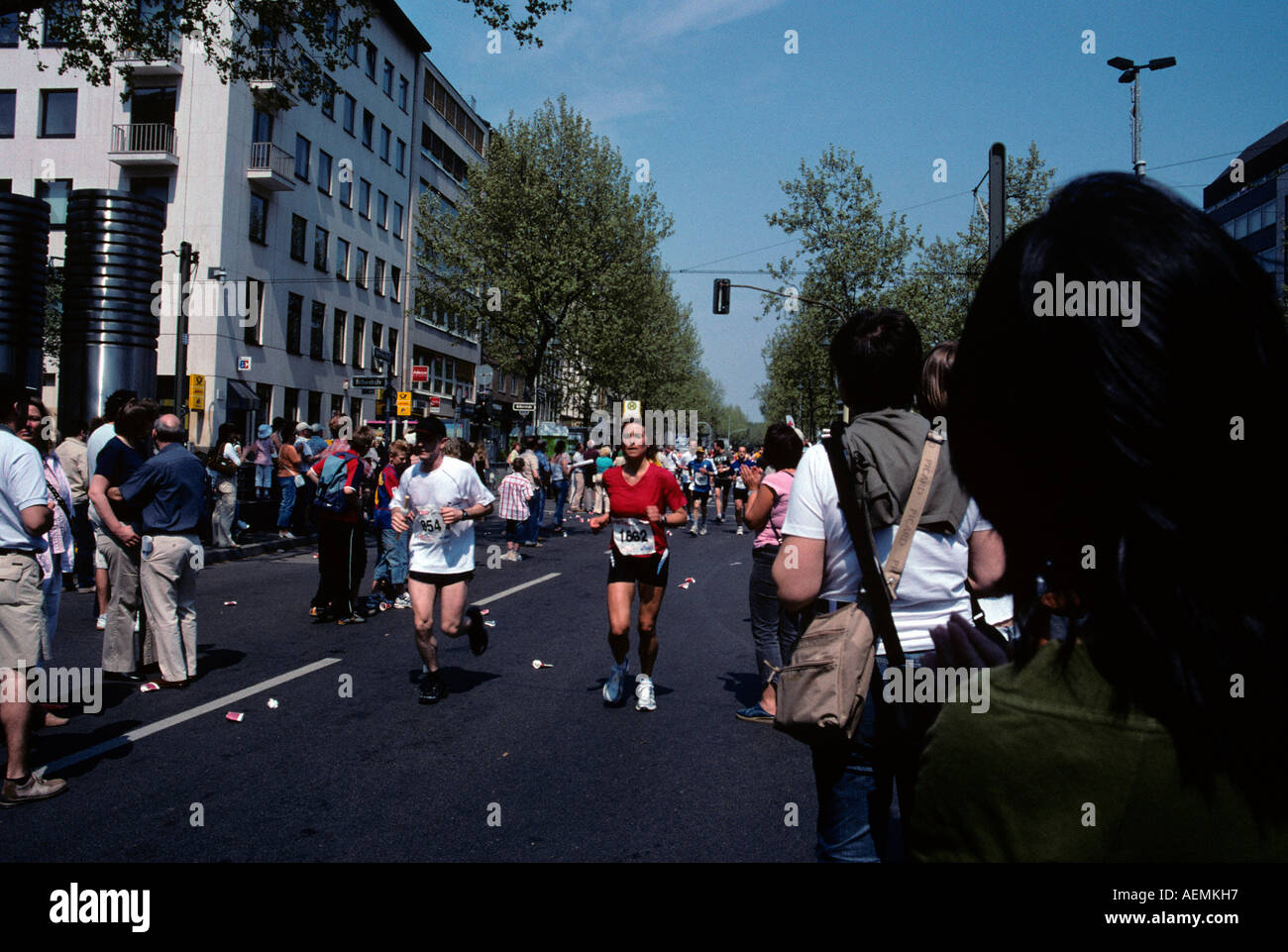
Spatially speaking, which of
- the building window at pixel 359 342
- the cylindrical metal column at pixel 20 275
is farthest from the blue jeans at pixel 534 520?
the building window at pixel 359 342

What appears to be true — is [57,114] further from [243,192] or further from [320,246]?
[320,246]

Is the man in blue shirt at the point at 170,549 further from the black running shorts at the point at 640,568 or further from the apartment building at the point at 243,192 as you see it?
the apartment building at the point at 243,192

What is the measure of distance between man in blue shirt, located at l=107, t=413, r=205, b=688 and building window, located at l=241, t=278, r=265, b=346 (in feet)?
99.6

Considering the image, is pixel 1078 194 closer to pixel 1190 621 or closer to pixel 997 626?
pixel 1190 621

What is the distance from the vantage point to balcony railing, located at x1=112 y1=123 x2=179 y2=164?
33.8 metres

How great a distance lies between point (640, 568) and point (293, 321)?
119ft

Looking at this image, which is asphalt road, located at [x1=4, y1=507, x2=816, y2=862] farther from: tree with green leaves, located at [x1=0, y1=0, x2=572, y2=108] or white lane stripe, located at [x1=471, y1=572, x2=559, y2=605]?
tree with green leaves, located at [x1=0, y1=0, x2=572, y2=108]

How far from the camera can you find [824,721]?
2.38 meters

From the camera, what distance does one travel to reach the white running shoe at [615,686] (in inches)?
265

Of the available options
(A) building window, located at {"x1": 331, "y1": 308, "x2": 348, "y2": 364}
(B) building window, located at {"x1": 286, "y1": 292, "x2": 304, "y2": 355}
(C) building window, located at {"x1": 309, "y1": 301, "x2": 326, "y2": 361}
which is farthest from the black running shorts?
(A) building window, located at {"x1": 331, "y1": 308, "x2": 348, "y2": 364}

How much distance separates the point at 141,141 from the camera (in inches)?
1351

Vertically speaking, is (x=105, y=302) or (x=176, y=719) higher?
(x=105, y=302)

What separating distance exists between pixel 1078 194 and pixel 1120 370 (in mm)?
261

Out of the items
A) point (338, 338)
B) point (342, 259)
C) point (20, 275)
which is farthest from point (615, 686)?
point (342, 259)
